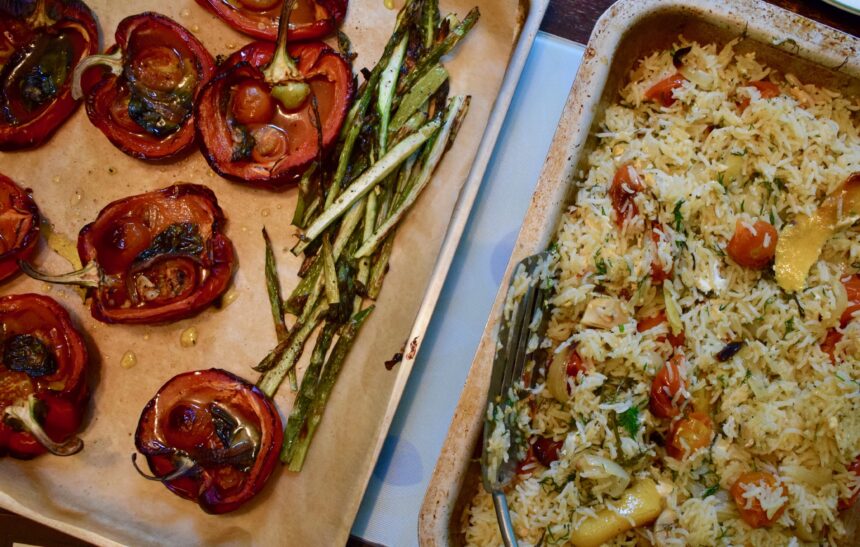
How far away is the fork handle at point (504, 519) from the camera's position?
221 cm

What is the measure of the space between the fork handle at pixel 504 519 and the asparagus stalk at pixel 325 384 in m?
0.96

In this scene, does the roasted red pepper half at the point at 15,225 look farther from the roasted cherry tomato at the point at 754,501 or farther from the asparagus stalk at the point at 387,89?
the roasted cherry tomato at the point at 754,501

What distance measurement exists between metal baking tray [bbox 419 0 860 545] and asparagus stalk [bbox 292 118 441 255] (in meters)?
0.75

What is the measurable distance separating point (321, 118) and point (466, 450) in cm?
170

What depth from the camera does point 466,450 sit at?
2.28 m

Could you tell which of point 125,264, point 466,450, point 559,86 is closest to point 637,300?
point 466,450

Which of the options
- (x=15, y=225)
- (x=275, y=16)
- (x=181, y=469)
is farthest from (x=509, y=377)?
(x=15, y=225)

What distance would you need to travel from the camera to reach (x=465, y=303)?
3.11 m

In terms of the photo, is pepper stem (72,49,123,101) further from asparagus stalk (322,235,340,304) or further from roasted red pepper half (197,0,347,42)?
asparagus stalk (322,235,340,304)

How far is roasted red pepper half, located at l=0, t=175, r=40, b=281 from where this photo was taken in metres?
2.96

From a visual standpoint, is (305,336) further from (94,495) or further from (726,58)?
(726,58)

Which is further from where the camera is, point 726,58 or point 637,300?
point 726,58

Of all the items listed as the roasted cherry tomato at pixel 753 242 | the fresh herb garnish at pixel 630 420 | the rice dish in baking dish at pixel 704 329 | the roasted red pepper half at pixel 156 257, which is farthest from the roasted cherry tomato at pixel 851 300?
the roasted red pepper half at pixel 156 257

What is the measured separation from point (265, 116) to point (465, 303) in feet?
4.33
